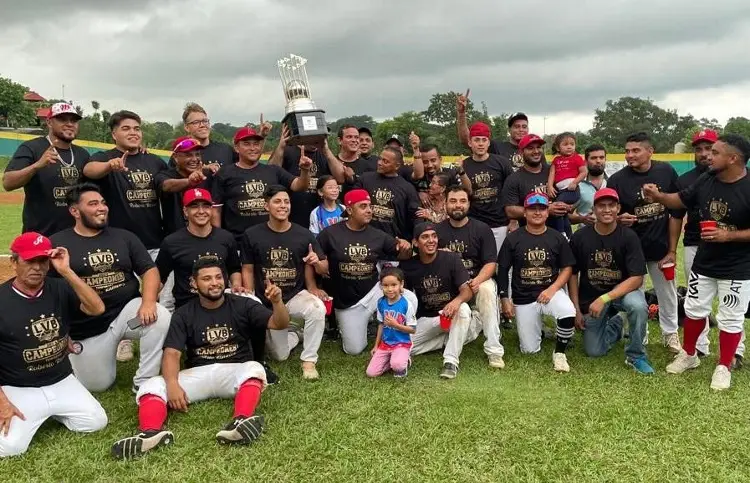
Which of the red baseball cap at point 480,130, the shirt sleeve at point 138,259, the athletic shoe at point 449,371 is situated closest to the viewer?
the shirt sleeve at point 138,259

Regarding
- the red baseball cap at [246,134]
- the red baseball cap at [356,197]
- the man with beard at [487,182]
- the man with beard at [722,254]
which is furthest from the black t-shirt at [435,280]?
the red baseball cap at [246,134]

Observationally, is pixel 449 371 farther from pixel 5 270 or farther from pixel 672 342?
pixel 5 270

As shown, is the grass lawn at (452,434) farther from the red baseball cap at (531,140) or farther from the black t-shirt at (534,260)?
the red baseball cap at (531,140)

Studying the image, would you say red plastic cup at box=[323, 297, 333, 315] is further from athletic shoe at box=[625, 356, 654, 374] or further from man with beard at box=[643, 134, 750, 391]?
man with beard at box=[643, 134, 750, 391]

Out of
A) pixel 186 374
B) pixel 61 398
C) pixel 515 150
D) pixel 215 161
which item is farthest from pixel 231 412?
pixel 515 150

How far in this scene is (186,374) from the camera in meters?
4.89

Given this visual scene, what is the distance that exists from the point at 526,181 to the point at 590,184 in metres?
0.77

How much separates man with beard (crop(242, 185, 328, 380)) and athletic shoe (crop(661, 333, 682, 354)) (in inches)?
150

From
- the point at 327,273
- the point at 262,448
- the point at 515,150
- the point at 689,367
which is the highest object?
the point at 515,150

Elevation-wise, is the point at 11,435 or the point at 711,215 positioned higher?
the point at 711,215

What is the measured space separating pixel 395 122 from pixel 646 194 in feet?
190

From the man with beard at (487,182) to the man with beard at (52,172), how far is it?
4.58 m

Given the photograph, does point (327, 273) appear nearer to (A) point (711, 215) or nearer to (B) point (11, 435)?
(B) point (11, 435)

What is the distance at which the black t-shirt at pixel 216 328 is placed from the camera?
4.96m
